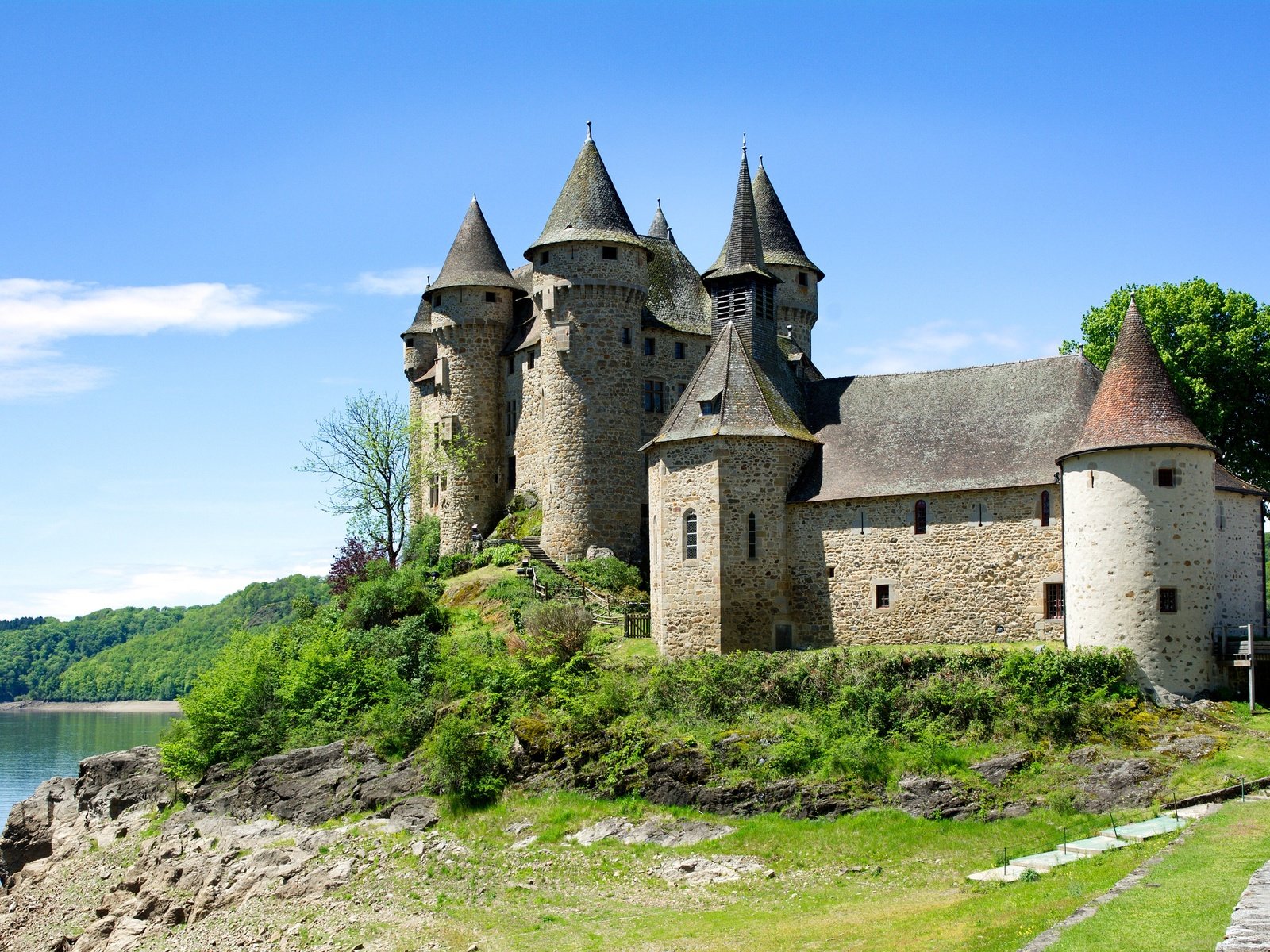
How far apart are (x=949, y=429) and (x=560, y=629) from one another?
46.4 ft

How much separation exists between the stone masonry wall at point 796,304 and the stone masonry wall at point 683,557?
55.9 ft

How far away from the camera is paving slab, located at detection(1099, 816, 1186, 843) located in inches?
950

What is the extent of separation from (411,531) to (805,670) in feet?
97.3

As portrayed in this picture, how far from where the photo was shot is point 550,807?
34.0 metres

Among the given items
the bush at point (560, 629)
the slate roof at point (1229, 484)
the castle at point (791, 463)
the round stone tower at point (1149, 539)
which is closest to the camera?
the round stone tower at point (1149, 539)

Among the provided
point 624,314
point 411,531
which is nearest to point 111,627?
point 411,531

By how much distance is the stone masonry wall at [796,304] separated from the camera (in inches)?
2276

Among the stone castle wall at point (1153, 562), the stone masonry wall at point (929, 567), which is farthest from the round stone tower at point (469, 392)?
the stone castle wall at point (1153, 562)

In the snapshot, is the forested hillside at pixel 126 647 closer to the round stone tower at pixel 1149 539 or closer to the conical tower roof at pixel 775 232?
the conical tower roof at pixel 775 232

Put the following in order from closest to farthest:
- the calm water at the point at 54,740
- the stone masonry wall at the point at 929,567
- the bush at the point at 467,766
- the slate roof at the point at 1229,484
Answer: the bush at the point at 467,766, the slate roof at the point at 1229,484, the stone masonry wall at the point at 929,567, the calm water at the point at 54,740

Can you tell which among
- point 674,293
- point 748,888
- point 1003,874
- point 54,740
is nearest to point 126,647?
point 54,740

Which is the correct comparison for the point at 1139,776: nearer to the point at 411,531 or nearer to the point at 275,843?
the point at 275,843

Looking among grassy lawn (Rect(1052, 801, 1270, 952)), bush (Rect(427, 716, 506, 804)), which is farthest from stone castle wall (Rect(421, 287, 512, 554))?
grassy lawn (Rect(1052, 801, 1270, 952))

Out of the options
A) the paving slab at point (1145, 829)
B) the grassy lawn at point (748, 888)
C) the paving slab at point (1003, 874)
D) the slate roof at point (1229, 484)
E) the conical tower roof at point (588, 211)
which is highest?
the conical tower roof at point (588, 211)
